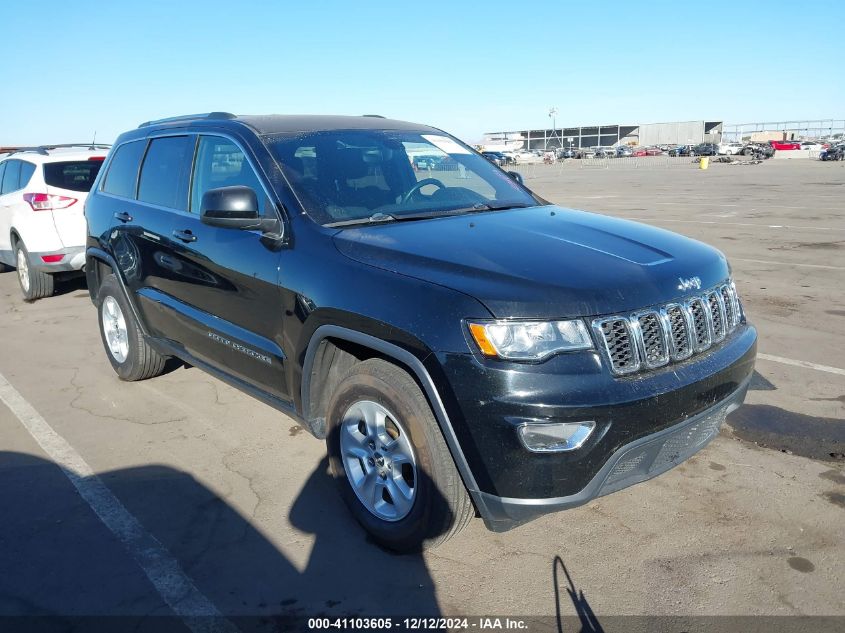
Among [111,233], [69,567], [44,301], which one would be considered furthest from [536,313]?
[44,301]

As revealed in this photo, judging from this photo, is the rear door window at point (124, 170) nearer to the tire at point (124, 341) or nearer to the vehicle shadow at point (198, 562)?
the tire at point (124, 341)

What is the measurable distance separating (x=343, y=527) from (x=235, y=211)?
162 cm

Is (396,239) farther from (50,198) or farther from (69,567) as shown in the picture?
(50,198)

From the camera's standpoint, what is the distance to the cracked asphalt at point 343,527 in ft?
9.58

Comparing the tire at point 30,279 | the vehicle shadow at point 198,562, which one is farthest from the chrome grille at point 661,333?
the tire at point 30,279

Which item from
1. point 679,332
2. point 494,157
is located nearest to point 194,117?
point 679,332

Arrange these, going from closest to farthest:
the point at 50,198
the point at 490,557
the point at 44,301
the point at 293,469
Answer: the point at 490,557 < the point at 293,469 < the point at 50,198 < the point at 44,301

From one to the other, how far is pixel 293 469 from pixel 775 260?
833 centimetres

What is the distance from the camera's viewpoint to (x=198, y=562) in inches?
126

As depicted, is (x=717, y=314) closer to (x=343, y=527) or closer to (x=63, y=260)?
(x=343, y=527)

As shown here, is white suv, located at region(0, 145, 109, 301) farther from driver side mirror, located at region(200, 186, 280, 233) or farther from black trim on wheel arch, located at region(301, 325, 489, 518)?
black trim on wheel arch, located at region(301, 325, 489, 518)

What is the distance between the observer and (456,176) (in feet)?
14.1

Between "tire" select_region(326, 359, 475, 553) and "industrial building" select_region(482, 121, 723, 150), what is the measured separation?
102291 millimetres

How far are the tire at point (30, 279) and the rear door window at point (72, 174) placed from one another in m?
0.89
